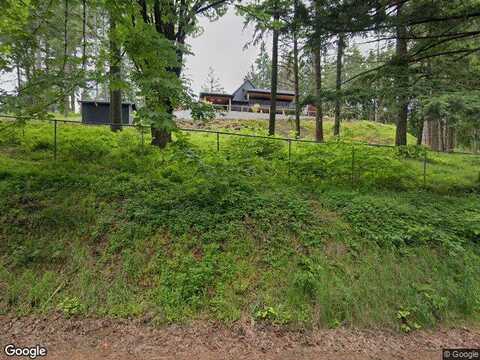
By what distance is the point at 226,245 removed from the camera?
395cm

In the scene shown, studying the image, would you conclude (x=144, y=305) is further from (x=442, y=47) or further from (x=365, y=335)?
(x=442, y=47)

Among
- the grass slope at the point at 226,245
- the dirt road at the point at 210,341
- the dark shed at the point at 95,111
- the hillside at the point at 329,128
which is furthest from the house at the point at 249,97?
the dirt road at the point at 210,341

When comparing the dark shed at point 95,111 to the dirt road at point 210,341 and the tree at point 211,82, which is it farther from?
the tree at point 211,82

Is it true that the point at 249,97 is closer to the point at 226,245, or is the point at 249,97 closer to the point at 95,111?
the point at 95,111

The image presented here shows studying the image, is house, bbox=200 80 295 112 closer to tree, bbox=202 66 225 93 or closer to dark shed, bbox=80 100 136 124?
dark shed, bbox=80 100 136 124

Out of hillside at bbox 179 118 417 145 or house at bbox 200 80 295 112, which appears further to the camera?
house at bbox 200 80 295 112

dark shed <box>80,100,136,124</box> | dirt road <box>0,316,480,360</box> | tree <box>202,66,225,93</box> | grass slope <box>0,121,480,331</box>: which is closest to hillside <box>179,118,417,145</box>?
dark shed <box>80,100,136,124</box>

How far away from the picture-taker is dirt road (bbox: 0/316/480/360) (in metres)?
2.64

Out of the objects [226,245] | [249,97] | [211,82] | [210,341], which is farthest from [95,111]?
[211,82]

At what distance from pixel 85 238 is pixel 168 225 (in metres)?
1.18

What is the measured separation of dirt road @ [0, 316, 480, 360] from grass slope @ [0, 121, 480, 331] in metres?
0.15

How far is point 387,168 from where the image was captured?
21.5 feet

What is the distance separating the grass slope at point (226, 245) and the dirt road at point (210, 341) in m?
0.15

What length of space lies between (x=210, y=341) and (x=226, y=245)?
1355 mm
